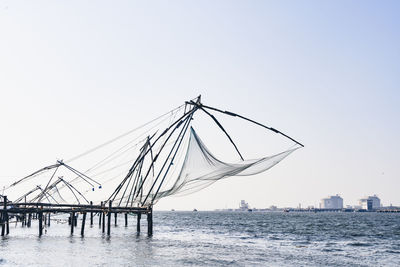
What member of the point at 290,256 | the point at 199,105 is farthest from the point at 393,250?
the point at 199,105

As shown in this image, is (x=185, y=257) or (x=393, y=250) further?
(x=393, y=250)

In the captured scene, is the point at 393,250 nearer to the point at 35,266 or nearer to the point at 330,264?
the point at 330,264

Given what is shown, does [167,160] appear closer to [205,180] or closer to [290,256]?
[205,180]

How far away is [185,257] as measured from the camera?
23.1 meters

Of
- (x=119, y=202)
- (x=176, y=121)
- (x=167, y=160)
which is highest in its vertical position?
(x=176, y=121)

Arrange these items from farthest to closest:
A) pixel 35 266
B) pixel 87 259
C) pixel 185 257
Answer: pixel 185 257, pixel 87 259, pixel 35 266

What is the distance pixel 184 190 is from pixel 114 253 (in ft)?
17.7

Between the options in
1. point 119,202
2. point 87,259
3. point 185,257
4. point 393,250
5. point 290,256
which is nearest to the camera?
point 87,259

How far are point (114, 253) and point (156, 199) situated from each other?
24.5ft

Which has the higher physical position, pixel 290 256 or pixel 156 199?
pixel 156 199

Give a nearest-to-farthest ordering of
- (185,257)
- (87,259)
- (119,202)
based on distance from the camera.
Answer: (87,259), (185,257), (119,202)

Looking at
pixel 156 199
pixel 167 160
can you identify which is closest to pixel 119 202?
pixel 156 199

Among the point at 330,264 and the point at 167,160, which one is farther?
the point at 167,160

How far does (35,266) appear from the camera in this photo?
18984 mm
